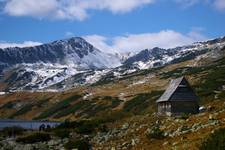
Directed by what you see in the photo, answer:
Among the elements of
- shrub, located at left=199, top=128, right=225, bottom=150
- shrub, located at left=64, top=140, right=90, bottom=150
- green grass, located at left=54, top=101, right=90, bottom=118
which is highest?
green grass, located at left=54, top=101, right=90, bottom=118

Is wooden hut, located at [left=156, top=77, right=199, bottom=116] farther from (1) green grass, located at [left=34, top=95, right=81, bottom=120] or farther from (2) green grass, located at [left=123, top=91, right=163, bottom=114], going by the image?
(1) green grass, located at [left=34, top=95, right=81, bottom=120]

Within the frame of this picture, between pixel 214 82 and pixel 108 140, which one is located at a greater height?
pixel 214 82

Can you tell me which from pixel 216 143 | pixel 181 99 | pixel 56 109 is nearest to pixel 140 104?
pixel 56 109

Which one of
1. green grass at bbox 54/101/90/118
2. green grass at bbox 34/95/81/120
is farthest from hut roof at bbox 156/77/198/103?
green grass at bbox 34/95/81/120

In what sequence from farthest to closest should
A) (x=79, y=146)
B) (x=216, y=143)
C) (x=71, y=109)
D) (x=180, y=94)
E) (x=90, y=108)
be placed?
(x=71, y=109), (x=90, y=108), (x=180, y=94), (x=79, y=146), (x=216, y=143)

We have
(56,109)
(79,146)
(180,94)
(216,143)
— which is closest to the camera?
(216,143)

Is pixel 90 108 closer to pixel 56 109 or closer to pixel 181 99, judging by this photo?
pixel 56 109

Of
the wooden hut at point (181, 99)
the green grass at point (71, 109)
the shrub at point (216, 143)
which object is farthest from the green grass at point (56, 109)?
the shrub at point (216, 143)

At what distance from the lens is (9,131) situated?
3073 inches

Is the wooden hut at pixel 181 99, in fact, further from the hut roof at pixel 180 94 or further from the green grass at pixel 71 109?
the green grass at pixel 71 109

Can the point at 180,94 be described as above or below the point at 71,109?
above

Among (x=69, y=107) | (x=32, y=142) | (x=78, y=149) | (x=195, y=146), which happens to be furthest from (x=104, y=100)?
(x=195, y=146)

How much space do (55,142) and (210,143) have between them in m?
33.1

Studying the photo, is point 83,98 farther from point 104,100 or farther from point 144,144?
point 144,144
